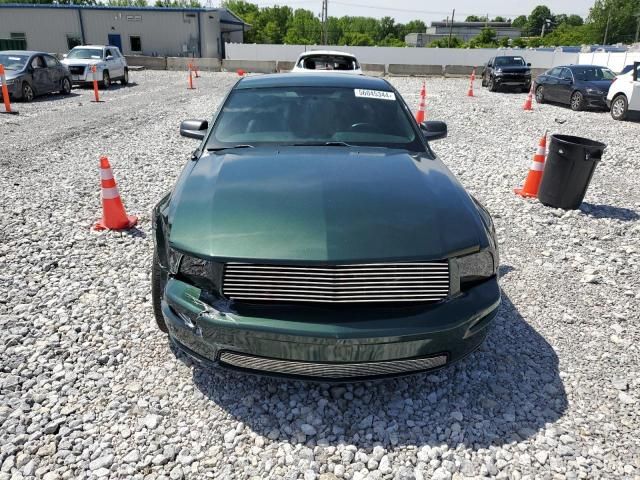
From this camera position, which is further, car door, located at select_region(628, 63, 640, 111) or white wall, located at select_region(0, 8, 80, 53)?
white wall, located at select_region(0, 8, 80, 53)

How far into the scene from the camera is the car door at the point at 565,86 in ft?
52.7

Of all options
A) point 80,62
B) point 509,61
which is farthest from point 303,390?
point 509,61

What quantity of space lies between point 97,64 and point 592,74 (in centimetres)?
1818

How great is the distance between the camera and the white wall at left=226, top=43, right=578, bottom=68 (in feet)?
125

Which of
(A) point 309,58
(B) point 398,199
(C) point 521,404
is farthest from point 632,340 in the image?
(A) point 309,58

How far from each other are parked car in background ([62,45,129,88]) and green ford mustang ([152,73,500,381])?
59.3ft

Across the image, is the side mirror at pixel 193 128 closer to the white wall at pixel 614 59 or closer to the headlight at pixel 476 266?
the headlight at pixel 476 266

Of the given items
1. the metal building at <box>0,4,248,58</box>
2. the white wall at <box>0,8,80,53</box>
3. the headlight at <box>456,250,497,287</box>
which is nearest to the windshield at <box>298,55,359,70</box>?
the headlight at <box>456,250,497,287</box>

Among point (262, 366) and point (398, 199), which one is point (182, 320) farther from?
point (398, 199)

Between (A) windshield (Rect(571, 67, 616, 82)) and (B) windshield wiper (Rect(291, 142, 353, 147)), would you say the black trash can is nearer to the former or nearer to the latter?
(B) windshield wiper (Rect(291, 142, 353, 147))

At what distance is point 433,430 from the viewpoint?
2604mm

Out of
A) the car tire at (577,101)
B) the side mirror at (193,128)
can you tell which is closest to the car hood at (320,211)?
the side mirror at (193,128)

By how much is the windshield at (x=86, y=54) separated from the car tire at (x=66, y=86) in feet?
10.5

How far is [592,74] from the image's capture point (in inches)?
640
